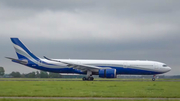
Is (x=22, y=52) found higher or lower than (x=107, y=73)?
higher

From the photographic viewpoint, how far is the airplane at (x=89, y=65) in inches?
1957

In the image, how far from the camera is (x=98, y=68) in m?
48.8

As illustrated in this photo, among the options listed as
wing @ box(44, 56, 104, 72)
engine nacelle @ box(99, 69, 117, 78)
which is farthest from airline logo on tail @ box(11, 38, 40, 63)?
engine nacelle @ box(99, 69, 117, 78)

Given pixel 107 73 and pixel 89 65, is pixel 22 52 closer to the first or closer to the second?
pixel 89 65

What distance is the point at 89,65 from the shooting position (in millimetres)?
50844

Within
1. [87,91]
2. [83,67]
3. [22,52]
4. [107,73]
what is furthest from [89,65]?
[87,91]

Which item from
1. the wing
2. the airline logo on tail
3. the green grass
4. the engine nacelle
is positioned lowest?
the green grass

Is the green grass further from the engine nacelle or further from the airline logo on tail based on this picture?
the airline logo on tail

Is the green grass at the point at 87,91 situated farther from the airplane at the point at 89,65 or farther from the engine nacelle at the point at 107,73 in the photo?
the airplane at the point at 89,65

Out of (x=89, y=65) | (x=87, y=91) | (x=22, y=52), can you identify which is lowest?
(x=87, y=91)

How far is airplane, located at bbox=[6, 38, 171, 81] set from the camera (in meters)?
49.7

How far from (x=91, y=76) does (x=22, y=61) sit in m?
12.3

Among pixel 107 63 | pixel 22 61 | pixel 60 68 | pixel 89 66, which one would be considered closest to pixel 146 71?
pixel 107 63

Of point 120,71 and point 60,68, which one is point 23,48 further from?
point 120,71
